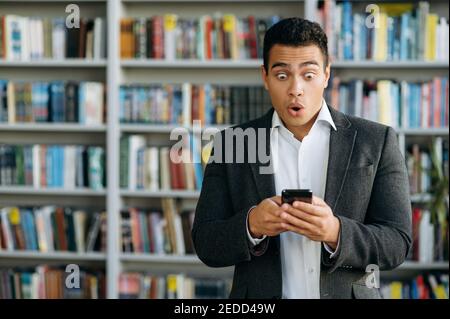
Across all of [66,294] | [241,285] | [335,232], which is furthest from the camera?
[66,294]

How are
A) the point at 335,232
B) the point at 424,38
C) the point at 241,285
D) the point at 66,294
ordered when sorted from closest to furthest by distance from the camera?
the point at 335,232, the point at 241,285, the point at 424,38, the point at 66,294

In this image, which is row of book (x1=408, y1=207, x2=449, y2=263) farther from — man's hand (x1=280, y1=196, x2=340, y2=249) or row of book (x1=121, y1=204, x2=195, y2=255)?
man's hand (x1=280, y1=196, x2=340, y2=249)

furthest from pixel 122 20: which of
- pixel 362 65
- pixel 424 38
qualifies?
pixel 424 38

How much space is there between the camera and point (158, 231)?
360 cm

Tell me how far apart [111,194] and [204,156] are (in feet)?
1.68

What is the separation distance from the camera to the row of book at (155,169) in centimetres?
356

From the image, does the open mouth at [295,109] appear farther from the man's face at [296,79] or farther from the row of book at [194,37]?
the row of book at [194,37]

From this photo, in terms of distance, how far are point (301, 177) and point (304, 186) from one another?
0.7 inches

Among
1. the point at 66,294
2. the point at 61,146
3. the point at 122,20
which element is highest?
the point at 122,20

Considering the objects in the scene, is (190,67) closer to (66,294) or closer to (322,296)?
(66,294)

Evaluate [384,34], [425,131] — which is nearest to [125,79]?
[384,34]

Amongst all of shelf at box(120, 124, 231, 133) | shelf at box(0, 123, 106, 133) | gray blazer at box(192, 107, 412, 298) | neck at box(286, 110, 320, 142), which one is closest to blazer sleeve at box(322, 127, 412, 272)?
gray blazer at box(192, 107, 412, 298)

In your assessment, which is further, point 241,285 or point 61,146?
point 61,146

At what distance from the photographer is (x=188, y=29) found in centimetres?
354
